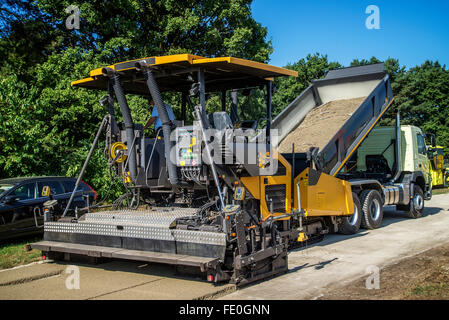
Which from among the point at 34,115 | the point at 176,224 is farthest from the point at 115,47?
the point at 176,224

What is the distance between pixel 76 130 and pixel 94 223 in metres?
9.44

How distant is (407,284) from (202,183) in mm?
3196

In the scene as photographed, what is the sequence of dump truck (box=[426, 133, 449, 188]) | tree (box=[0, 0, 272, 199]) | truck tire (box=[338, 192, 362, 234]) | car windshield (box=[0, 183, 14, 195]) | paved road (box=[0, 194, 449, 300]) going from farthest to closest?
dump truck (box=[426, 133, 449, 188]), tree (box=[0, 0, 272, 199]), truck tire (box=[338, 192, 362, 234]), car windshield (box=[0, 183, 14, 195]), paved road (box=[0, 194, 449, 300])

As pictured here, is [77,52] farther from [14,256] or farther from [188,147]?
[188,147]

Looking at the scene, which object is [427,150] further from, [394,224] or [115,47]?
[115,47]

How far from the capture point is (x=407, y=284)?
6.14 meters

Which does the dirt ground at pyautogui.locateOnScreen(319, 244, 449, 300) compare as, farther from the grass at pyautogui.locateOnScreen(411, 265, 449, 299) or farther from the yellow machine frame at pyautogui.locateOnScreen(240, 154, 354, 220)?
the yellow machine frame at pyautogui.locateOnScreen(240, 154, 354, 220)

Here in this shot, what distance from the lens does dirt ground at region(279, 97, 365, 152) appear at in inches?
406

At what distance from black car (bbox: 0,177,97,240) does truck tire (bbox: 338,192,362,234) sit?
19.2ft

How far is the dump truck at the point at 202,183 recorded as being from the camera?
6.11 m

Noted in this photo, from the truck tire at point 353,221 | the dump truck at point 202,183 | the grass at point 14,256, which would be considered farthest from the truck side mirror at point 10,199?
the truck tire at point 353,221

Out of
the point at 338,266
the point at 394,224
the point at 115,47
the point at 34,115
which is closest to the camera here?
the point at 338,266

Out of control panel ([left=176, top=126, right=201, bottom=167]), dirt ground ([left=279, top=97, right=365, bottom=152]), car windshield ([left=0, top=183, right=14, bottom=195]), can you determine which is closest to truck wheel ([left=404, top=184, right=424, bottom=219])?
dirt ground ([left=279, top=97, right=365, bottom=152])

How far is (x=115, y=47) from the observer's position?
1697 cm
